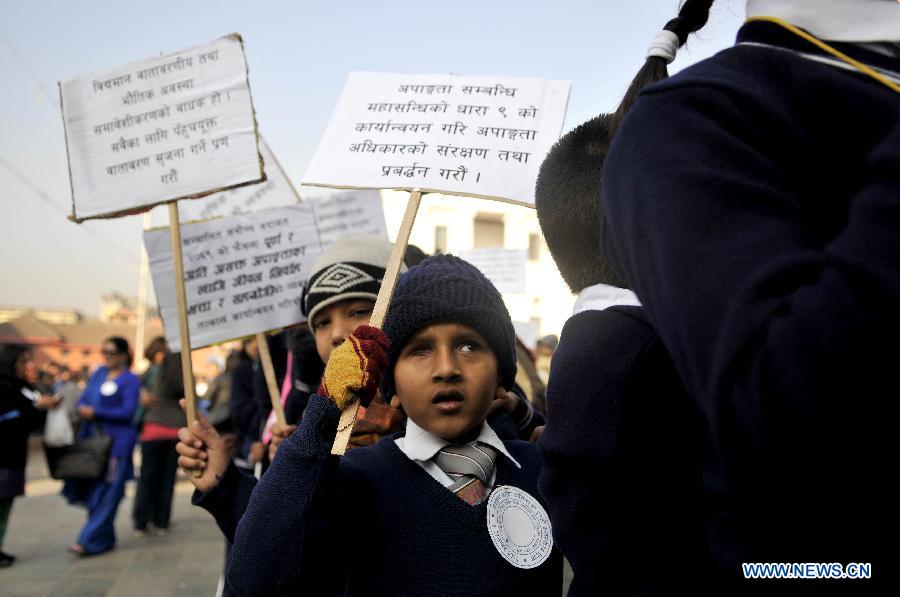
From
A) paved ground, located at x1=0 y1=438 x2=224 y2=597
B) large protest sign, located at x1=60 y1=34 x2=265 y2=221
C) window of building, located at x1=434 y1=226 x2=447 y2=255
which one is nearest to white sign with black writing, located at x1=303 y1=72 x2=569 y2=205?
large protest sign, located at x1=60 y1=34 x2=265 y2=221

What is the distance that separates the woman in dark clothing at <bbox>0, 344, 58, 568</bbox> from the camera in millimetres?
6594

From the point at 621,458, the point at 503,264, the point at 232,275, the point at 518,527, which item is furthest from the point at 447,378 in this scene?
the point at 503,264

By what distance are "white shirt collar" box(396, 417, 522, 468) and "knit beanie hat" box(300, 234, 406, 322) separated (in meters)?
0.90

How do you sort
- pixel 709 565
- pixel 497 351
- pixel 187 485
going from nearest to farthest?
pixel 709 565, pixel 497 351, pixel 187 485

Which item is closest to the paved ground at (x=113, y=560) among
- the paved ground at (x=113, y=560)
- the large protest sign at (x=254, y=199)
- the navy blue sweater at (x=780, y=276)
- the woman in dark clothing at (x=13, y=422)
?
the paved ground at (x=113, y=560)

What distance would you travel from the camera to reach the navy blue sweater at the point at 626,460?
36.5 inches

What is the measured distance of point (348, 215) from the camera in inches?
177

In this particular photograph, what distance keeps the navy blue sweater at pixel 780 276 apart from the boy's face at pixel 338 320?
1.93m

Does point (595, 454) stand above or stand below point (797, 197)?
below

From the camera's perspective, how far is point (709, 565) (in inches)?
35.3

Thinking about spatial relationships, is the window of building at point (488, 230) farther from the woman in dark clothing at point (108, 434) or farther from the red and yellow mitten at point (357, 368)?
the red and yellow mitten at point (357, 368)

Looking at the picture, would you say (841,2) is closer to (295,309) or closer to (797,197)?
(797,197)

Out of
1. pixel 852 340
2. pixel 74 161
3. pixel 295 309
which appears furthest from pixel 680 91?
pixel 295 309

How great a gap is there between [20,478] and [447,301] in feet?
20.1
